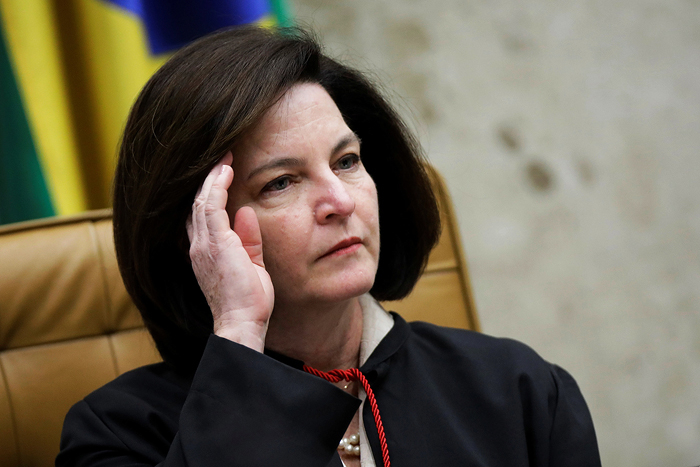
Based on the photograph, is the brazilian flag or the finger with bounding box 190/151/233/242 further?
the brazilian flag

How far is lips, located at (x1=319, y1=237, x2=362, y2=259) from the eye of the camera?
1.00m

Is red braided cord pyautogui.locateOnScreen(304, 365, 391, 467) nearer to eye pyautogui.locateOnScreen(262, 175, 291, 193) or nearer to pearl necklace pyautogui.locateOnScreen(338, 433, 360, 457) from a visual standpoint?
pearl necklace pyautogui.locateOnScreen(338, 433, 360, 457)

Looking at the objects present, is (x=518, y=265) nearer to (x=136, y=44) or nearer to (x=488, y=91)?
(x=488, y=91)

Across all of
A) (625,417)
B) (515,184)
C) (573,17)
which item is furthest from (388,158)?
(625,417)

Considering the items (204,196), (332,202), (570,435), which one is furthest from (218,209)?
(570,435)

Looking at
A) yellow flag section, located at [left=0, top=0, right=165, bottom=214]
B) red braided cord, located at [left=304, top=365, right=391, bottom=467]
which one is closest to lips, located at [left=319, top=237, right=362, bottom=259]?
red braided cord, located at [left=304, top=365, right=391, bottom=467]

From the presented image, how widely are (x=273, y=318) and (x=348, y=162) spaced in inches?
12.2

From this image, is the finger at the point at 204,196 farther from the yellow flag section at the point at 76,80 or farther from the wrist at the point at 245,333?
the yellow flag section at the point at 76,80

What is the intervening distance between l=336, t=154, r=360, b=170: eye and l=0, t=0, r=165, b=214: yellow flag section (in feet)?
2.98

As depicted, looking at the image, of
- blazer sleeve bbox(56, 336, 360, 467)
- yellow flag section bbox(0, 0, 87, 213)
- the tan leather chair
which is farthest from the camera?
yellow flag section bbox(0, 0, 87, 213)

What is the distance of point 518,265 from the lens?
2084 millimetres

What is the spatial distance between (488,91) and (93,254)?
1.37 metres

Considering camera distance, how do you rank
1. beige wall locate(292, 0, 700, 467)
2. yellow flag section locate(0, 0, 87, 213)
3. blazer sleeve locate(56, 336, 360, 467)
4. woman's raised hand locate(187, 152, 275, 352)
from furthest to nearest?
Answer: beige wall locate(292, 0, 700, 467), yellow flag section locate(0, 0, 87, 213), woman's raised hand locate(187, 152, 275, 352), blazer sleeve locate(56, 336, 360, 467)

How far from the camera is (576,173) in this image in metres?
2.14
